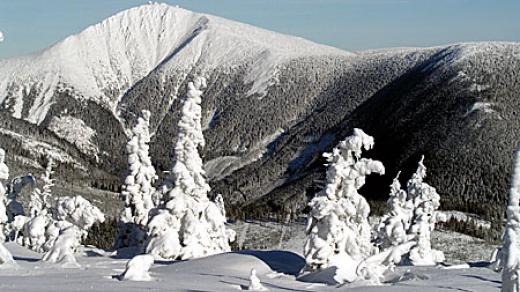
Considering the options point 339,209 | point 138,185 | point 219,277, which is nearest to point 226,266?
point 219,277

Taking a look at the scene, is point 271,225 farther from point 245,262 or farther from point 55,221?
point 245,262

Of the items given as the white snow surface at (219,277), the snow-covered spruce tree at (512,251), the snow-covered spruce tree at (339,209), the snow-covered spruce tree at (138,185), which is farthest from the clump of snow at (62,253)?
the snow-covered spruce tree at (512,251)

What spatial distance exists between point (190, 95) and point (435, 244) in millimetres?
94464

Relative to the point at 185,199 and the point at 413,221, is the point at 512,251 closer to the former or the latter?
the point at 185,199

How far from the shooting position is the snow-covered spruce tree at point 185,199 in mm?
42125

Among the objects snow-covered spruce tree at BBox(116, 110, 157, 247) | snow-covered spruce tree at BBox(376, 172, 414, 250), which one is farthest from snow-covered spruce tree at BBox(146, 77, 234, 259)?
snow-covered spruce tree at BBox(376, 172, 414, 250)

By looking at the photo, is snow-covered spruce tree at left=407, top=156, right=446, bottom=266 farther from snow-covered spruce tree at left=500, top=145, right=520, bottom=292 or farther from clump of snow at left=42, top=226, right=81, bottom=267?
snow-covered spruce tree at left=500, top=145, right=520, bottom=292

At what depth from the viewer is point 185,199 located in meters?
42.5

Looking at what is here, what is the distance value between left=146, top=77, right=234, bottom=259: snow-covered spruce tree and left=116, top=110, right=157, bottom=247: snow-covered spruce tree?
236 inches

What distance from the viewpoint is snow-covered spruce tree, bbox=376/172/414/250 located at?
174 feet

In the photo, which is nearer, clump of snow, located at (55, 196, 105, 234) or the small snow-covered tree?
clump of snow, located at (55, 196, 105, 234)

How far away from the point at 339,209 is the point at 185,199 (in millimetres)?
12715

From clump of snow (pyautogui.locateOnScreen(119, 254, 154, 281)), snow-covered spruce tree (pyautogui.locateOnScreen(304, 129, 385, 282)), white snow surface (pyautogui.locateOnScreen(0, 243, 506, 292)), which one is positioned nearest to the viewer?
white snow surface (pyautogui.locateOnScreen(0, 243, 506, 292))

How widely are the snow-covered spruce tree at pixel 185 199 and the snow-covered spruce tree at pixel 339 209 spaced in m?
11.4
